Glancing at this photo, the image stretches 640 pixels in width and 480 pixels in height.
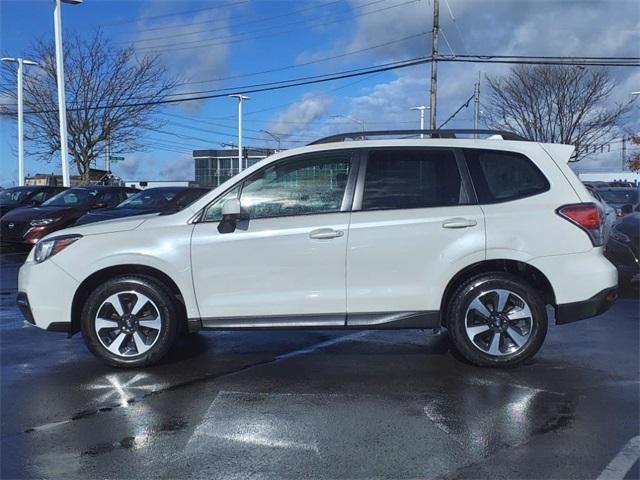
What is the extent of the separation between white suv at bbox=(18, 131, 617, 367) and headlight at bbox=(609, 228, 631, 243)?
4.36m

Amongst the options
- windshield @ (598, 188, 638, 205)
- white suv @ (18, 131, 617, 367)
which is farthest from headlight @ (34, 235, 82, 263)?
windshield @ (598, 188, 638, 205)

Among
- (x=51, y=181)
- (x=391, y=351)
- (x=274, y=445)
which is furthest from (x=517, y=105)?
(x=274, y=445)

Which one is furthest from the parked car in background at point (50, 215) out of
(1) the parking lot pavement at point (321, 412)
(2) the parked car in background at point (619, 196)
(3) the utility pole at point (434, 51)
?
(3) the utility pole at point (434, 51)

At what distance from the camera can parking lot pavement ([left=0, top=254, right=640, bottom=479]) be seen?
3527 millimetres

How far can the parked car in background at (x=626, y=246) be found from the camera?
350 inches

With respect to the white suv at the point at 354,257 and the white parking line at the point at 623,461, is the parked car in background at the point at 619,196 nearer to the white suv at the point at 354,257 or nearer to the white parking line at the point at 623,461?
the white suv at the point at 354,257

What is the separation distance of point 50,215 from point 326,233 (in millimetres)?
10747

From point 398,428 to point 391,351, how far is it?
1.91 metres

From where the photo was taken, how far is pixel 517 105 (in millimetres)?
34000

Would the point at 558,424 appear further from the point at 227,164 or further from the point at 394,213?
the point at 227,164

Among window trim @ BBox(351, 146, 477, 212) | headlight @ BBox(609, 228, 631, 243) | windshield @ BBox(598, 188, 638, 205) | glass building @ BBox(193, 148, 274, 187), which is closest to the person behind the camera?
window trim @ BBox(351, 146, 477, 212)

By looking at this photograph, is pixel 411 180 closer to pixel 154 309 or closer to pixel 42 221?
pixel 154 309

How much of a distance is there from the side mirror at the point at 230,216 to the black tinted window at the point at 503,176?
2.01 meters

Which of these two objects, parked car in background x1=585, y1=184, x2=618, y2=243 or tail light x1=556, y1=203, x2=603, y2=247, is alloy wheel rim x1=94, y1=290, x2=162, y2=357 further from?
parked car in background x1=585, y1=184, x2=618, y2=243
